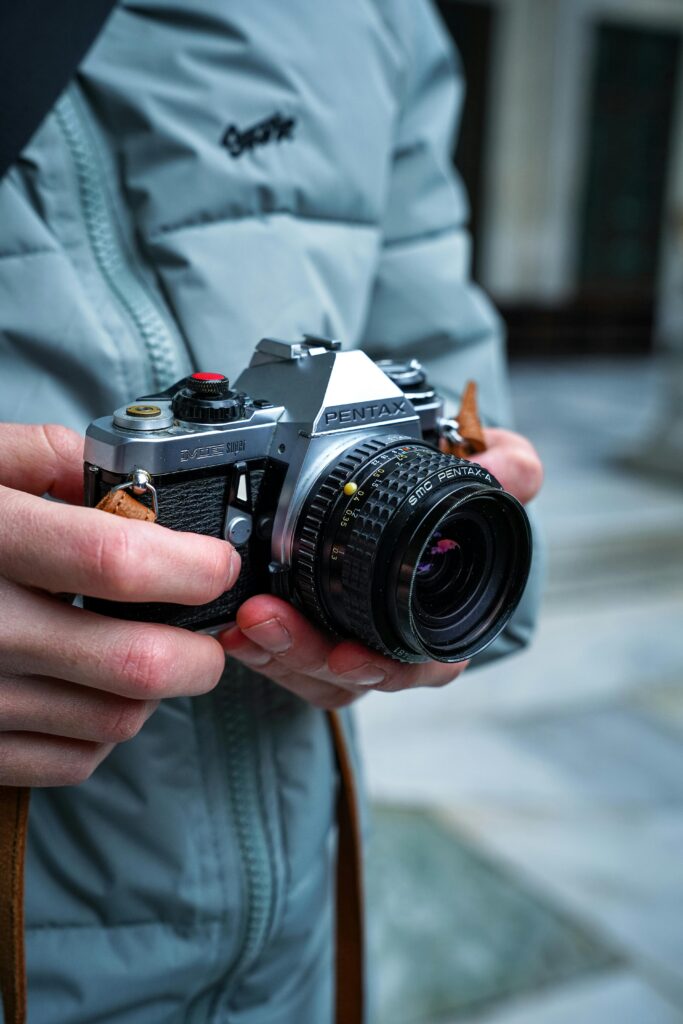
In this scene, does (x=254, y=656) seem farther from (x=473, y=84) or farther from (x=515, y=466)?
(x=473, y=84)

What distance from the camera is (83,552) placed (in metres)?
0.38

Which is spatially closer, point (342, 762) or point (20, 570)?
point (20, 570)

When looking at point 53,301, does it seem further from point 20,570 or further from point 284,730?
point 284,730

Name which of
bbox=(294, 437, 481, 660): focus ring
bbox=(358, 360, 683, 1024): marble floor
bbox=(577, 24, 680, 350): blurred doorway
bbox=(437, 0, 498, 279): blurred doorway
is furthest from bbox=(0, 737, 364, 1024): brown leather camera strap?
bbox=(577, 24, 680, 350): blurred doorway

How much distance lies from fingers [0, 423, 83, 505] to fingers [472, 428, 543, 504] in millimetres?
222

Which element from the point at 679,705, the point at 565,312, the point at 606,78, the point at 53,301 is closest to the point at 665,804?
the point at 679,705

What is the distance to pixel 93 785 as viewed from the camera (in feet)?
1.66

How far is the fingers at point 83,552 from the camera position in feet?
1.24

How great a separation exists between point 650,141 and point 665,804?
4.80 meters

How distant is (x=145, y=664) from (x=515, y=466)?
0.83 ft

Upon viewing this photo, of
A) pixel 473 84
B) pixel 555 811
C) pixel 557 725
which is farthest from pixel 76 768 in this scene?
pixel 473 84

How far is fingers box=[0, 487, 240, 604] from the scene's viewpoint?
0.38 meters

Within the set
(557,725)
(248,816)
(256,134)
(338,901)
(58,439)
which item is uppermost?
(256,134)

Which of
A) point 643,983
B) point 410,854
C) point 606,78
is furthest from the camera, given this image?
point 606,78
